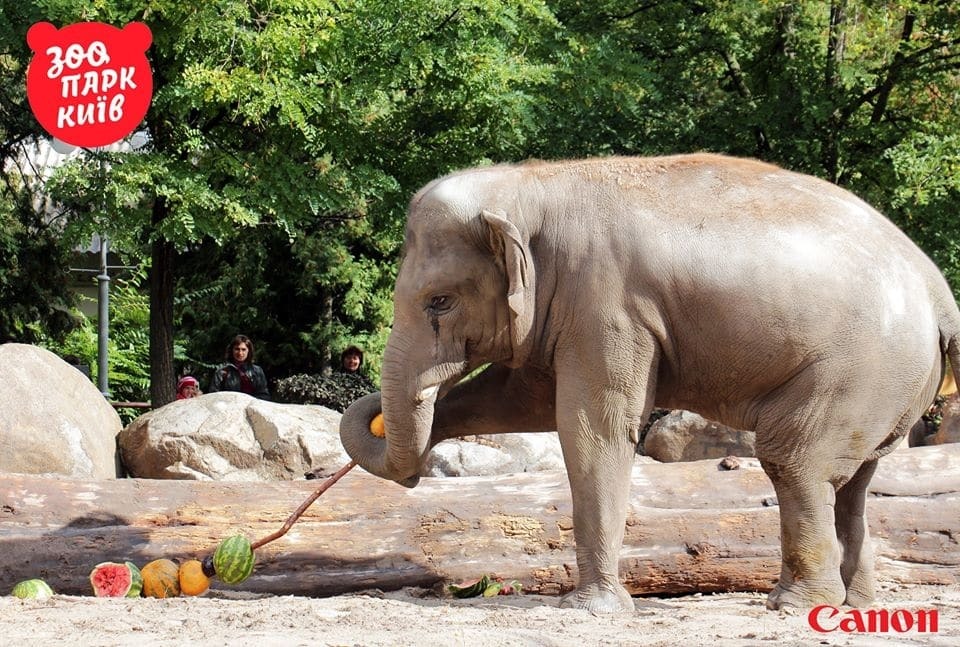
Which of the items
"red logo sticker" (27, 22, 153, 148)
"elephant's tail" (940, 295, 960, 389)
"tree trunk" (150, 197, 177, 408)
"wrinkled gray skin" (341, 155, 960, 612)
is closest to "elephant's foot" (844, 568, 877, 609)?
"wrinkled gray skin" (341, 155, 960, 612)

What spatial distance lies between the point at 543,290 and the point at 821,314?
1302mm

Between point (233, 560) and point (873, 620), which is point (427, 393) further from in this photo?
point (873, 620)

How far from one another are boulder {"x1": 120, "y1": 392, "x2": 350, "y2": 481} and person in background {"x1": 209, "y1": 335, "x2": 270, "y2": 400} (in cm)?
233

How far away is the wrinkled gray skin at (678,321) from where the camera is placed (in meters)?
5.86

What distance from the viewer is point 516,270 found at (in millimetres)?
6000

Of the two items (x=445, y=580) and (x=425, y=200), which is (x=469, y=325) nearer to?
(x=425, y=200)

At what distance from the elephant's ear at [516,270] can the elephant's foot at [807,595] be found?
1682 mm

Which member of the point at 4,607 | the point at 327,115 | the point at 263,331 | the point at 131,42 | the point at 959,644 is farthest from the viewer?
the point at 263,331

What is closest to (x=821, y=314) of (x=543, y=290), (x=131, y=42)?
(x=543, y=290)

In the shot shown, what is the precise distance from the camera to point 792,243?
586cm

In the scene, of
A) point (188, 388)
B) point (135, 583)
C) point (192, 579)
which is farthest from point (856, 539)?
point (188, 388)

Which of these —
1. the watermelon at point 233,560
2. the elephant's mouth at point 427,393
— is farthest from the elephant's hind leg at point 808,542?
the watermelon at point 233,560

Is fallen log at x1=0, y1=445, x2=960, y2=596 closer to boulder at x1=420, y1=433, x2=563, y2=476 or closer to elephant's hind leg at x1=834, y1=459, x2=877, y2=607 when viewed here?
elephant's hind leg at x1=834, y1=459, x2=877, y2=607

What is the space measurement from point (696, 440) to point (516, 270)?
691cm
